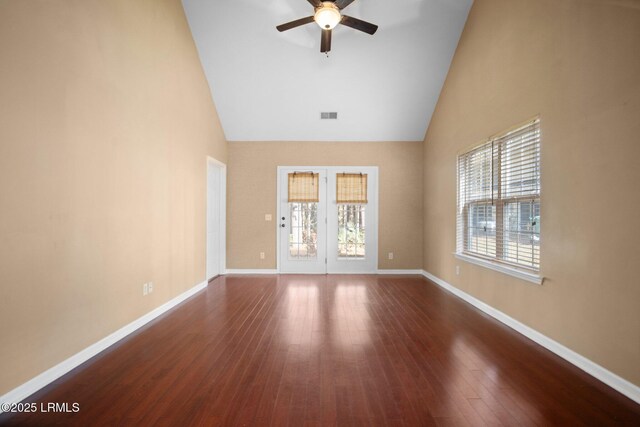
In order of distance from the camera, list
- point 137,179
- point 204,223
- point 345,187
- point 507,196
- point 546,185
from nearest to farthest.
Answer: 1. point 546,185
2. point 137,179
3. point 507,196
4. point 204,223
5. point 345,187

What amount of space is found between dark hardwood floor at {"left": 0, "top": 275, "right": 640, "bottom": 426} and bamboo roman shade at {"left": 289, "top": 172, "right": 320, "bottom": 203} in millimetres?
2776

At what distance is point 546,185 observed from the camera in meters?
2.72

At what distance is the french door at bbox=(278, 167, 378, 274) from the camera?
5.95 metres

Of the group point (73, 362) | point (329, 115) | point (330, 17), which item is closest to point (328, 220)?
point (329, 115)

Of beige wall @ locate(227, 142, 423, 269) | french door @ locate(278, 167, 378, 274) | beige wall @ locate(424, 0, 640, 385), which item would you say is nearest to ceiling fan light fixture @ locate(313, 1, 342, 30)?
beige wall @ locate(424, 0, 640, 385)

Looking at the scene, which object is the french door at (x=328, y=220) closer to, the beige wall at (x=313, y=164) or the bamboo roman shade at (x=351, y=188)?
the bamboo roman shade at (x=351, y=188)

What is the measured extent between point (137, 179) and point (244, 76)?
2.65 m

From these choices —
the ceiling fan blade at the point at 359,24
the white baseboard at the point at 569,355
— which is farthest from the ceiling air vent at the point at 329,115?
the white baseboard at the point at 569,355

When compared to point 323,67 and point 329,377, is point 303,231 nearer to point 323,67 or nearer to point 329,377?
point 323,67

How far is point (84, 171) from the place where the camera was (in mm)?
2432

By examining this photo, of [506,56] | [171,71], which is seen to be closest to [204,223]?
[171,71]

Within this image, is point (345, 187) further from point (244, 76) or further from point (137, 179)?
point (137, 179)

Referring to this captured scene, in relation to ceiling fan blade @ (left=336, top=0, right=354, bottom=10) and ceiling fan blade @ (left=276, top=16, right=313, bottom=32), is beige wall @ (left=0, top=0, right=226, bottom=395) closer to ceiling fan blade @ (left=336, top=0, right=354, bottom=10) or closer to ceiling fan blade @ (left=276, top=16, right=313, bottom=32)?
ceiling fan blade @ (left=276, top=16, right=313, bottom=32)

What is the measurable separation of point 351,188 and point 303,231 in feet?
4.15
